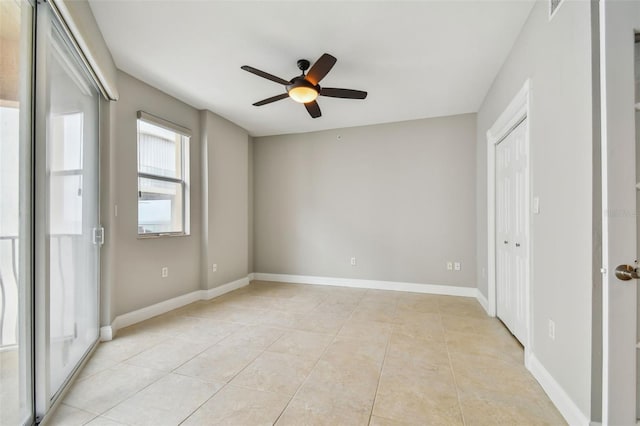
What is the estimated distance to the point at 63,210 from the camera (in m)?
1.97

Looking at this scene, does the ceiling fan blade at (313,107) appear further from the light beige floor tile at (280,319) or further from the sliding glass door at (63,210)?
the light beige floor tile at (280,319)

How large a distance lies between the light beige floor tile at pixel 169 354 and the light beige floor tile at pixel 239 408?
2.07ft

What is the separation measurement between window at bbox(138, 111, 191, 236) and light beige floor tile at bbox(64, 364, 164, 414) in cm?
155

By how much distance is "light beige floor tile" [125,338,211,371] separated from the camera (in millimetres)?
2195

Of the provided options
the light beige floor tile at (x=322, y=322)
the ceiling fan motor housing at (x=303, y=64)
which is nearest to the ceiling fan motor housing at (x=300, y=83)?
the ceiling fan motor housing at (x=303, y=64)

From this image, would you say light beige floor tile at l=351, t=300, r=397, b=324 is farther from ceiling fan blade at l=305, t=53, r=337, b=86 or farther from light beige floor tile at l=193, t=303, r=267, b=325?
ceiling fan blade at l=305, t=53, r=337, b=86

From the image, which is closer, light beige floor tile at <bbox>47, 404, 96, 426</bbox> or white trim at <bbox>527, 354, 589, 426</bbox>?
white trim at <bbox>527, 354, 589, 426</bbox>

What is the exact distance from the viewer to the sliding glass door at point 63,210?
1.56 meters

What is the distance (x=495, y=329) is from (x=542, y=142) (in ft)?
6.55

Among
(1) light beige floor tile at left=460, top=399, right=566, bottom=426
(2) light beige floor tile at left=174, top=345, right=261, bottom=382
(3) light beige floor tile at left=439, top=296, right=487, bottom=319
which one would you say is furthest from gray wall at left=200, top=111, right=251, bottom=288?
(1) light beige floor tile at left=460, top=399, right=566, bottom=426

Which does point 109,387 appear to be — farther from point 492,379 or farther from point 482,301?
point 482,301

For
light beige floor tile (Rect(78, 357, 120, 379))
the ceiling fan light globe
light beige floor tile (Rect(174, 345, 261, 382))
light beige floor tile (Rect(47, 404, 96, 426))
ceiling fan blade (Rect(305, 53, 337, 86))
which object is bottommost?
light beige floor tile (Rect(174, 345, 261, 382))

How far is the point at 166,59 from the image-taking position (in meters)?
2.72

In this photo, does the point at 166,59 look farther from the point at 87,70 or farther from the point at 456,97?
the point at 456,97
